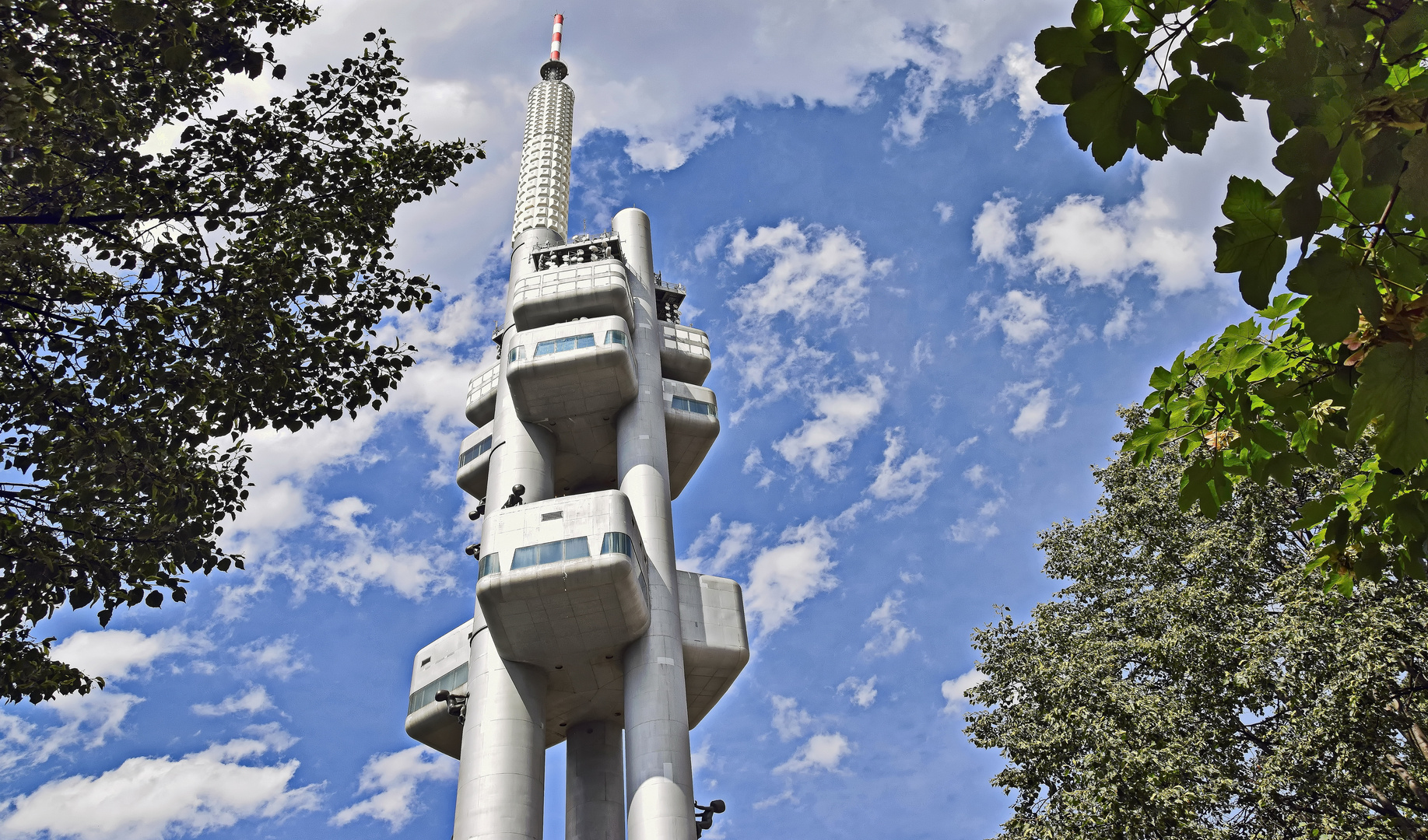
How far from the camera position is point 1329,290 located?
12.5 feet

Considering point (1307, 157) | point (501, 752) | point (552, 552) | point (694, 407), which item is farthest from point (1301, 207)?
point (694, 407)

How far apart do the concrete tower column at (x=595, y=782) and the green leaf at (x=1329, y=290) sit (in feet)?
148

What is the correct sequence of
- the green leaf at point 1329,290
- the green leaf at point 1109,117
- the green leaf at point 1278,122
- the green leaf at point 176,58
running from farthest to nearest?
1. the green leaf at point 176,58
2. the green leaf at point 1109,117
3. the green leaf at point 1278,122
4. the green leaf at point 1329,290

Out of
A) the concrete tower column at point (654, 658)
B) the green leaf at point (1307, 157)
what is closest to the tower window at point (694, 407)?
the concrete tower column at point (654, 658)

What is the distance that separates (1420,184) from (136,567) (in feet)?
44.2

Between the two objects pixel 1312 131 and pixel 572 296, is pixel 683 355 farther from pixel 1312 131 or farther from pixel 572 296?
pixel 1312 131

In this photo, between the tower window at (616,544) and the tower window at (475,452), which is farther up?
the tower window at (475,452)

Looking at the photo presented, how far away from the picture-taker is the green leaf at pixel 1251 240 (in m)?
3.85

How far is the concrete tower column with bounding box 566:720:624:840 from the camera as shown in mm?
43812

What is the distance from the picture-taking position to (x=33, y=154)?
11.1 metres

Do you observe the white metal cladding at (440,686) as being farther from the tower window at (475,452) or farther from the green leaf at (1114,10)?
the green leaf at (1114,10)

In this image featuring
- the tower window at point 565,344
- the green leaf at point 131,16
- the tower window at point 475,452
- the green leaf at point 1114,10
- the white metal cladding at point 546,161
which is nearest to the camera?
the green leaf at point 1114,10

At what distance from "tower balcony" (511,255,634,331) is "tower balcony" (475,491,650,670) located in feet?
47.3

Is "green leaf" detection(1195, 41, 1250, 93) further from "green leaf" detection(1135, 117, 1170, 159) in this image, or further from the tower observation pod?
the tower observation pod
